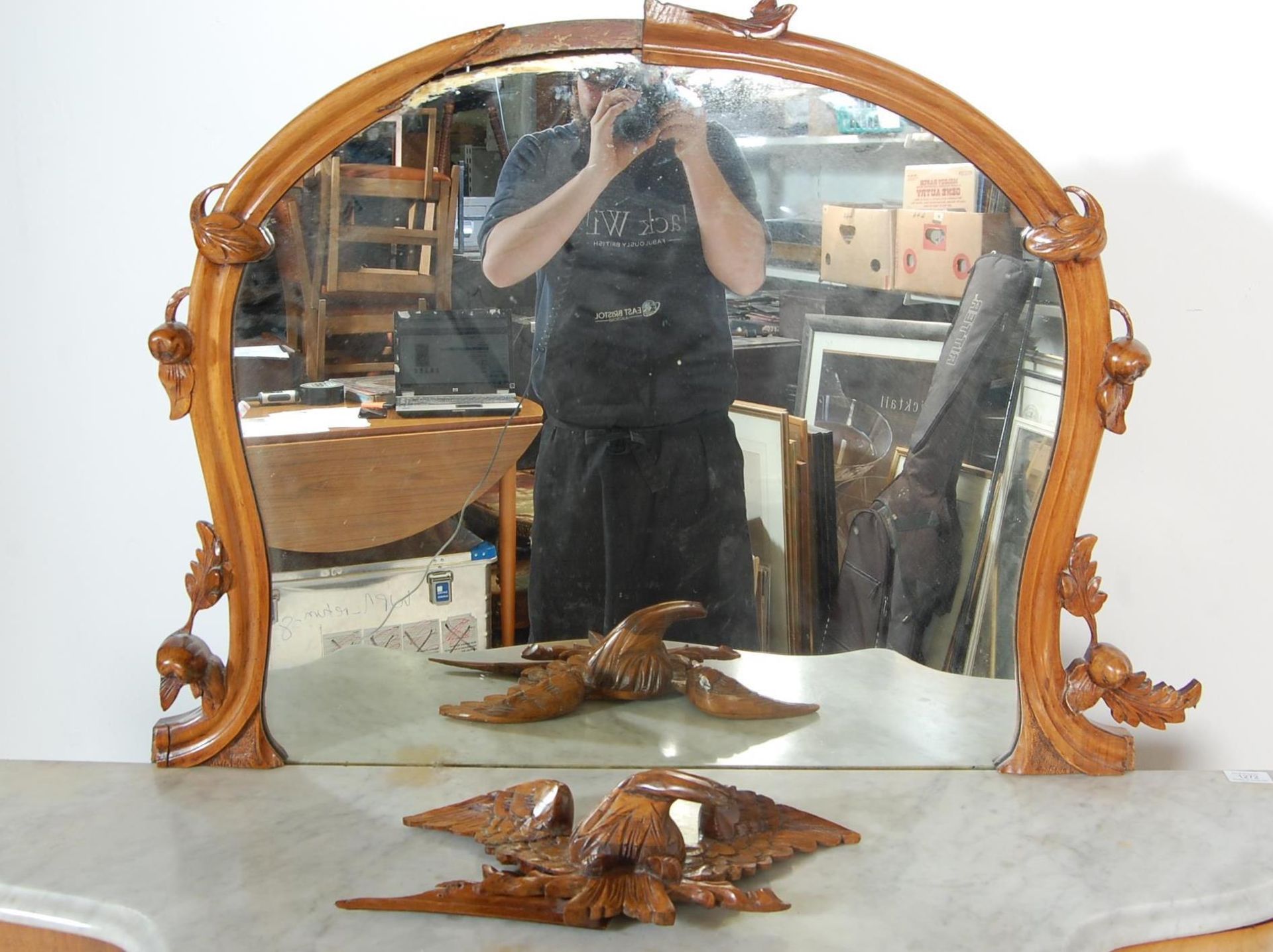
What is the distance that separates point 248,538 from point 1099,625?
30.7 inches

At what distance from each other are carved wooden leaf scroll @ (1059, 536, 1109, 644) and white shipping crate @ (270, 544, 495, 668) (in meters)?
0.47

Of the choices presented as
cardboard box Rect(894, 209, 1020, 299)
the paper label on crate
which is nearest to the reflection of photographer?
cardboard box Rect(894, 209, 1020, 299)

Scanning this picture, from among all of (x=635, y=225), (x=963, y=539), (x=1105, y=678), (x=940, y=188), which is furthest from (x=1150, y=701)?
(x=635, y=225)

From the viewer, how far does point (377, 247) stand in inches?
35.3

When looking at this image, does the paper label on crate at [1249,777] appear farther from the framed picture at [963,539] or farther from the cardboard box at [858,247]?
the cardboard box at [858,247]

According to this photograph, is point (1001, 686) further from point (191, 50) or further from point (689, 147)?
point (191, 50)

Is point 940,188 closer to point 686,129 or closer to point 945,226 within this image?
point 945,226

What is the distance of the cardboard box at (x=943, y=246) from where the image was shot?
889 millimetres

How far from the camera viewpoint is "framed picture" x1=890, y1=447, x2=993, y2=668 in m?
0.94

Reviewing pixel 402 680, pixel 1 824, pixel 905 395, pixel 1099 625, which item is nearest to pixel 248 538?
pixel 402 680

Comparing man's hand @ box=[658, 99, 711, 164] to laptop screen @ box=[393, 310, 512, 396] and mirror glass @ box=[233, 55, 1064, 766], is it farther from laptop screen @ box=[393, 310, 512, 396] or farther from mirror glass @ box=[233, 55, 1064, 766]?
laptop screen @ box=[393, 310, 512, 396]

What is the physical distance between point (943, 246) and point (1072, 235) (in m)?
0.10

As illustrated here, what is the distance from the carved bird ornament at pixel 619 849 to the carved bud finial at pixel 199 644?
21 centimetres

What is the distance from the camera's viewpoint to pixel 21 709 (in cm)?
120
